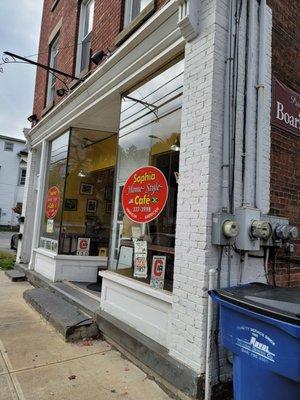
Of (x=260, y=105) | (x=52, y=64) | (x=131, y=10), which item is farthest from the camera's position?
(x=52, y=64)

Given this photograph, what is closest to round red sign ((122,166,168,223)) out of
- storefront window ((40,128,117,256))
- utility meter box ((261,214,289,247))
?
utility meter box ((261,214,289,247))

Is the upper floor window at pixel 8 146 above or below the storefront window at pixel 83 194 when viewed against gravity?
above

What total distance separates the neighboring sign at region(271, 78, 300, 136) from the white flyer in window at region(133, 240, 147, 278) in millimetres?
2306

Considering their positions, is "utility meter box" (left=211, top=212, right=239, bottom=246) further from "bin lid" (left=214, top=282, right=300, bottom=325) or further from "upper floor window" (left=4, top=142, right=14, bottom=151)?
"upper floor window" (left=4, top=142, right=14, bottom=151)

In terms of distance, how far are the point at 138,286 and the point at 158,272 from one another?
327 mm

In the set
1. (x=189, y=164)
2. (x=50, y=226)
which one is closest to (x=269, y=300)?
(x=189, y=164)

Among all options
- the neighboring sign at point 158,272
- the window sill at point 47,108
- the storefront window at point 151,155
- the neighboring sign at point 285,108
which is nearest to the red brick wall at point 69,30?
the window sill at point 47,108

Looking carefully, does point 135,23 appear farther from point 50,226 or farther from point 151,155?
point 50,226

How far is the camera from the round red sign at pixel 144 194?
14.3 feet

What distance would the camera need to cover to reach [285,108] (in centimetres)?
423

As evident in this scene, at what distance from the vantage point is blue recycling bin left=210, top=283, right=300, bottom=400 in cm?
227

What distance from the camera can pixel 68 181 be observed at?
7.90m

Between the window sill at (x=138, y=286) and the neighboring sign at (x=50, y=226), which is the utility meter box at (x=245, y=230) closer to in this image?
the window sill at (x=138, y=286)

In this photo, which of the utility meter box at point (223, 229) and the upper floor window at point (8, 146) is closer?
the utility meter box at point (223, 229)
